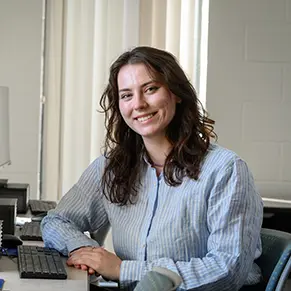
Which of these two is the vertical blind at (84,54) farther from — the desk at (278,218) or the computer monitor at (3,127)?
the desk at (278,218)

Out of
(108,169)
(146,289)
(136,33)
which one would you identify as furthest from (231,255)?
(136,33)

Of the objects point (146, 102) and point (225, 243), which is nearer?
point (225, 243)

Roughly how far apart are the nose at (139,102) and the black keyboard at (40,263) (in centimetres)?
42

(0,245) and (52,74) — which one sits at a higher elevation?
(52,74)

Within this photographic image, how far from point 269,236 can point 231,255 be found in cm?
19

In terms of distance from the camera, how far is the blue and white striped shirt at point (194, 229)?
1.45 metres

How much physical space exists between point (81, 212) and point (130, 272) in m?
0.33

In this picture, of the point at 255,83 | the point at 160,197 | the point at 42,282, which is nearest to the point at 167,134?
the point at 160,197

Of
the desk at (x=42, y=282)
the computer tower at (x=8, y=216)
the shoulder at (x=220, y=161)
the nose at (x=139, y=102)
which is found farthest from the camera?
the computer tower at (x=8, y=216)

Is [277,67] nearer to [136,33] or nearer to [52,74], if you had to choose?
[136,33]

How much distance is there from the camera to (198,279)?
56.4 inches

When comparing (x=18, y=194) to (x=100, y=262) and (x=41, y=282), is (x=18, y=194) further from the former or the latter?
(x=41, y=282)

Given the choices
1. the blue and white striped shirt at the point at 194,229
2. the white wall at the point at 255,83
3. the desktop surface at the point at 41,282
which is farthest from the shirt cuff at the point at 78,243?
the white wall at the point at 255,83

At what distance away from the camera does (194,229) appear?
154 centimetres
